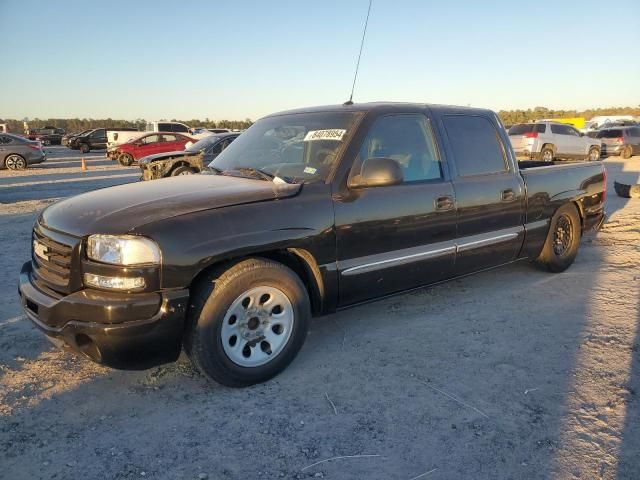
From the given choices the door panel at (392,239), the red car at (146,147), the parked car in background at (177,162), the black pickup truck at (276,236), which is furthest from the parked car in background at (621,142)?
the door panel at (392,239)

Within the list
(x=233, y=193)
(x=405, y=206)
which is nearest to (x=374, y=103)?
(x=405, y=206)

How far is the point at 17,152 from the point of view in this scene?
2002cm

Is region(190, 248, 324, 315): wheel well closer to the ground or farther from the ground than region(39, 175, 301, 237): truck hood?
closer to the ground

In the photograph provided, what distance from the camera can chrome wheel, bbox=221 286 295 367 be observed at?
10.4 feet

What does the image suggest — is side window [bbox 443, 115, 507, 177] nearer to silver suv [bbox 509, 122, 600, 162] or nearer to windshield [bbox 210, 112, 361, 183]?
windshield [bbox 210, 112, 361, 183]

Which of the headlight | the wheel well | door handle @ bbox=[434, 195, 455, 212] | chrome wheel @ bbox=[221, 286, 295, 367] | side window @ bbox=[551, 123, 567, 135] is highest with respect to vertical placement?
side window @ bbox=[551, 123, 567, 135]

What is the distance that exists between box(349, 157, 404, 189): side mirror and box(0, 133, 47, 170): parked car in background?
67.5 ft

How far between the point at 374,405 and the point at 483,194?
7.51ft

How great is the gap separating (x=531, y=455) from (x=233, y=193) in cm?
227

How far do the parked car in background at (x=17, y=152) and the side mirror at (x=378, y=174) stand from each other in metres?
20.6

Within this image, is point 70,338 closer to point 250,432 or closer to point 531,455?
point 250,432

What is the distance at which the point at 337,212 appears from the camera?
3.51 metres

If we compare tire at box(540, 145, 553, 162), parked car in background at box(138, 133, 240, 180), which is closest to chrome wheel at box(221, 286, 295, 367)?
parked car in background at box(138, 133, 240, 180)

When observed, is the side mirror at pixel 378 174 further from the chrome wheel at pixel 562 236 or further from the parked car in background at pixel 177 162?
the parked car in background at pixel 177 162
